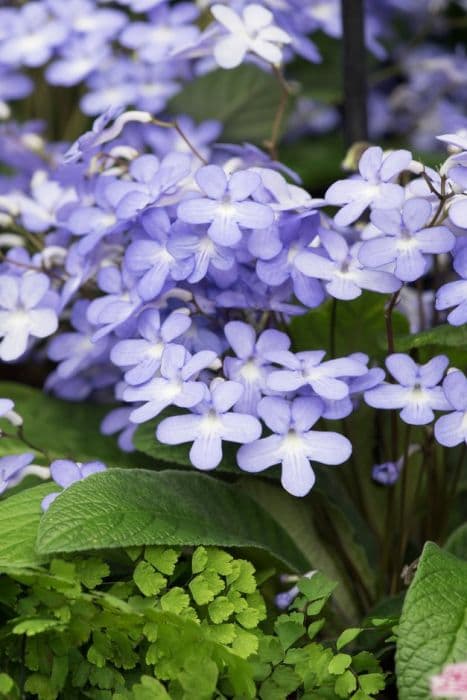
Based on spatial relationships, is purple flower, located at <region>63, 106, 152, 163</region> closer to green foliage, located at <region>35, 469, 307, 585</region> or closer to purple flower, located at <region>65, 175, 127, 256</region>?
purple flower, located at <region>65, 175, 127, 256</region>

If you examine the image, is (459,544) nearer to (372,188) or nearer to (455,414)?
(455,414)

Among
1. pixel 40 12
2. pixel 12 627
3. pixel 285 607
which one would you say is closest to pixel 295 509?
pixel 285 607

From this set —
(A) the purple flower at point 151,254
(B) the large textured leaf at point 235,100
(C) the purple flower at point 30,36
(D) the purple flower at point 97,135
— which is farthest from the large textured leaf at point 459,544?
(C) the purple flower at point 30,36

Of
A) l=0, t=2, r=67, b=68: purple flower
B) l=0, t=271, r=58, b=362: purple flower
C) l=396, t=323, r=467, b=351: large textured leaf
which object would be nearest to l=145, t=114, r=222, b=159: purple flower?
l=0, t=2, r=67, b=68: purple flower

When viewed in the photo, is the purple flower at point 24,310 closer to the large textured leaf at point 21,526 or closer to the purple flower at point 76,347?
the purple flower at point 76,347

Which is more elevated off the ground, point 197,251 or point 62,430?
point 197,251

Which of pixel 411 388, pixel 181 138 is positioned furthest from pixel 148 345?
pixel 181 138

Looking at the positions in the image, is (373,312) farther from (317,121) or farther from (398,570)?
(317,121)

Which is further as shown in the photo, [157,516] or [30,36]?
[30,36]
